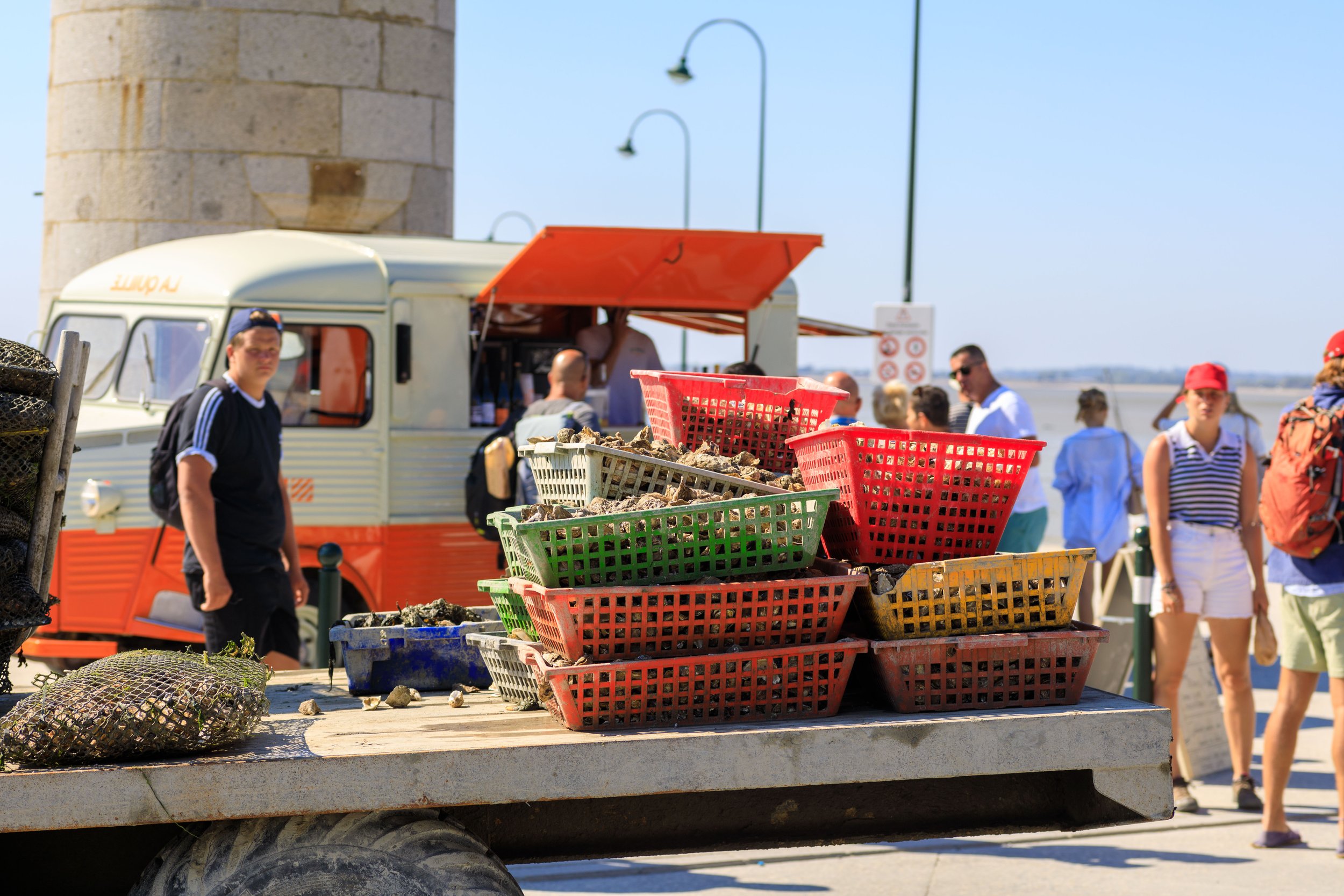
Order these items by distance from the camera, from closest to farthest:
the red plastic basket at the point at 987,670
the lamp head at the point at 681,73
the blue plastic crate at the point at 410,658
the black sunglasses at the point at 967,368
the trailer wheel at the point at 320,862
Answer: the trailer wheel at the point at 320,862, the red plastic basket at the point at 987,670, the blue plastic crate at the point at 410,658, the black sunglasses at the point at 967,368, the lamp head at the point at 681,73

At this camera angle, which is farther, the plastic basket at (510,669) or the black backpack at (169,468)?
the black backpack at (169,468)

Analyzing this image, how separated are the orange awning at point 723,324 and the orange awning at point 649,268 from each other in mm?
645

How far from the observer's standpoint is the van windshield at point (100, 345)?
8.52 m

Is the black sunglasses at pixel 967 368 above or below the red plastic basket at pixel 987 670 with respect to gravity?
above

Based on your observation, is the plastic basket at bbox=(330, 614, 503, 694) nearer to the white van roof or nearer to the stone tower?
the white van roof

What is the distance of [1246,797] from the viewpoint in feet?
21.7

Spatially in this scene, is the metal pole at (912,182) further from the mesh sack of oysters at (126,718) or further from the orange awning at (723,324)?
the mesh sack of oysters at (126,718)

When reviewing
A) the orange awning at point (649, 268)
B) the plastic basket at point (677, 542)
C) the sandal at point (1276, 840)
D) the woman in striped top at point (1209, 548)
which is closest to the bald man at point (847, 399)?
the orange awning at point (649, 268)

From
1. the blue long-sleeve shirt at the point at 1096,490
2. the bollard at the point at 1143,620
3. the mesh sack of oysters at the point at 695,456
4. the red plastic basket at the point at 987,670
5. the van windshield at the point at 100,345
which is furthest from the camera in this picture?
the blue long-sleeve shirt at the point at 1096,490

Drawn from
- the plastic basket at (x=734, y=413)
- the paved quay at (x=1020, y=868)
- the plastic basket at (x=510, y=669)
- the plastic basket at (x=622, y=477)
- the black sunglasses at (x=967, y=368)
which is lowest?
the paved quay at (x=1020, y=868)

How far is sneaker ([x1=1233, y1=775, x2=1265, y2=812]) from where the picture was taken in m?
6.61

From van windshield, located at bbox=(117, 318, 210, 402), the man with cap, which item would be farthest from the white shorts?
van windshield, located at bbox=(117, 318, 210, 402)

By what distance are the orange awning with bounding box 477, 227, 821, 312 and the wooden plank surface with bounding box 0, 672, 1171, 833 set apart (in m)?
5.18

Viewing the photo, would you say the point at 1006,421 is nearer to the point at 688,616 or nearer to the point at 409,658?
the point at 409,658
